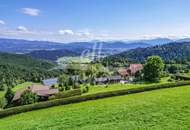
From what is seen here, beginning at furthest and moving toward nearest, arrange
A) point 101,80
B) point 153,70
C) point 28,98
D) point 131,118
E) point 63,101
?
point 101,80 < point 153,70 < point 28,98 < point 63,101 < point 131,118

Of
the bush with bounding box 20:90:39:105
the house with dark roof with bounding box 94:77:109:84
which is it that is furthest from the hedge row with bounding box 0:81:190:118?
the house with dark roof with bounding box 94:77:109:84

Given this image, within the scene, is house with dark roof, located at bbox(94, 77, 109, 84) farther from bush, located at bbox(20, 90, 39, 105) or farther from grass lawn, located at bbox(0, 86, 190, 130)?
grass lawn, located at bbox(0, 86, 190, 130)

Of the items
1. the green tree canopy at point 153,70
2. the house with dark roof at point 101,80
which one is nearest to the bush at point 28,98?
the green tree canopy at point 153,70

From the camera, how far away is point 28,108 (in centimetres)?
2712

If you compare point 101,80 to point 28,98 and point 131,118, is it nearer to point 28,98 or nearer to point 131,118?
point 28,98

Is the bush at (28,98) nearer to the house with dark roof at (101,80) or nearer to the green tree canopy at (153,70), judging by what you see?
the green tree canopy at (153,70)

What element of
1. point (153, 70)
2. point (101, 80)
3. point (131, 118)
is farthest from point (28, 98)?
point (101, 80)

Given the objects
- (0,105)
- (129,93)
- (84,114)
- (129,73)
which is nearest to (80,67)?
(129,73)

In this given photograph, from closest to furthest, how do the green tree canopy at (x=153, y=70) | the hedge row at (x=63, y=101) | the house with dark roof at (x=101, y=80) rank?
the hedge row at (x=63, y=101) < the green tree canopy at (x=153, y=70) < the house with dark roof at (x=101, y=80)

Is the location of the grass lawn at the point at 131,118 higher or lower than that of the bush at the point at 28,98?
higher

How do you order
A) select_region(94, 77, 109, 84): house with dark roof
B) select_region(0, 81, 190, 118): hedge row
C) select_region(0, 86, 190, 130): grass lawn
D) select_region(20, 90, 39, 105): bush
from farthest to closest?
select_region(94, 77, 109, 84): house with dark roof
select_region(20, 90, 39, 105): bush
select_region(0, 81, 190, 118): hedge row
select_region(0, 86, 190, 130): grass lawn

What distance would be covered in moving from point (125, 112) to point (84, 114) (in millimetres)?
2867

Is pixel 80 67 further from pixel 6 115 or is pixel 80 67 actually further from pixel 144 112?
pixel 144 112

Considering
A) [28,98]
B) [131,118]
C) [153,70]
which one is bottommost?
[28,98]
